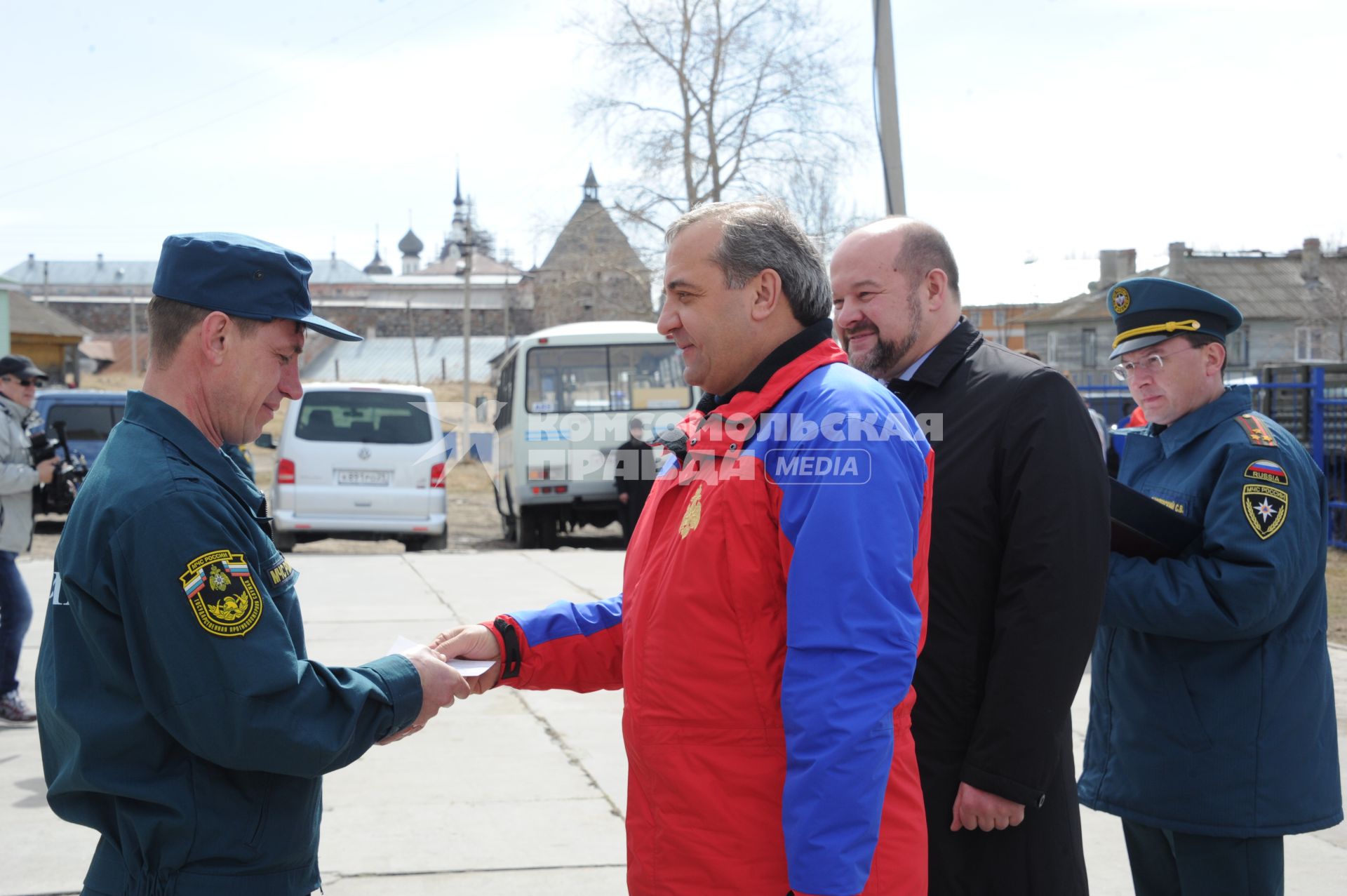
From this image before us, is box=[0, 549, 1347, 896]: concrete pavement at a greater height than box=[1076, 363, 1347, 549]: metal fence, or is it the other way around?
box=[1076, 363, 1347, 549]: metal fence

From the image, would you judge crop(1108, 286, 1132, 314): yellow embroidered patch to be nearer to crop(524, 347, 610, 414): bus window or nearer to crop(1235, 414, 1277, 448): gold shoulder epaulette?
crop(1235, 414, 1277, 448): gold shoulder epaulette

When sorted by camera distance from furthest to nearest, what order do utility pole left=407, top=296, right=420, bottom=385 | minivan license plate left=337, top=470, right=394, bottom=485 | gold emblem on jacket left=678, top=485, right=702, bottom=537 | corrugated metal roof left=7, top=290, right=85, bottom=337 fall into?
utility pole left=407, top=296, right=420, bottom=385 < corrugated metal roof left=7, top=290, right=85, bottom=337 < minivan license plate left=337, top=470, right=394, bottom=485 < gold emblem on jacket left=678, top=485, right=702, bottom=537

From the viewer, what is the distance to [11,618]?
235 inches

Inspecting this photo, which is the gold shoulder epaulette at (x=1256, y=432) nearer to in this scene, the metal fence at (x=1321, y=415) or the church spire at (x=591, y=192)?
the metal fence at (x=1321, y=415)

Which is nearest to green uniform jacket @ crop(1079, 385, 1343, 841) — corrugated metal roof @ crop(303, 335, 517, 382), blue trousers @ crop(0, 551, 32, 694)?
blue trousers @ crop(0, 551, 32, 694)

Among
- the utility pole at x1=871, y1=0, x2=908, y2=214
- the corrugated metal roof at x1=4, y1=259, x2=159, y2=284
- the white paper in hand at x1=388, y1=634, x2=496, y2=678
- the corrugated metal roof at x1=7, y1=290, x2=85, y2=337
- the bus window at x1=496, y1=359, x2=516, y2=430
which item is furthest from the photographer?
the corrugated metal roof at x1=4, y1=259, x2=159, y2=284

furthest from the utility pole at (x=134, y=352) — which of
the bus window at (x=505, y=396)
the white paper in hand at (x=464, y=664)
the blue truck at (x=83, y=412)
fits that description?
the white paper in hand at (x=464, y=664)

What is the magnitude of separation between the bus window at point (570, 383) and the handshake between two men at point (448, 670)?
13.1 m

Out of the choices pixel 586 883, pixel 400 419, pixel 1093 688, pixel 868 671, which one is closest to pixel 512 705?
pixel 586 883

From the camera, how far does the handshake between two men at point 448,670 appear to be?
7.01 feet

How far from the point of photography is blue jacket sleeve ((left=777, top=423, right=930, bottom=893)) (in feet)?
6.02

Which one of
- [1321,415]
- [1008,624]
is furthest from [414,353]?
[1008,624]

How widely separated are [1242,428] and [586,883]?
2.54 meters

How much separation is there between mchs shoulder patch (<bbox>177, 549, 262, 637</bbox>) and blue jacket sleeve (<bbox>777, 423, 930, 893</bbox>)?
0.88m
